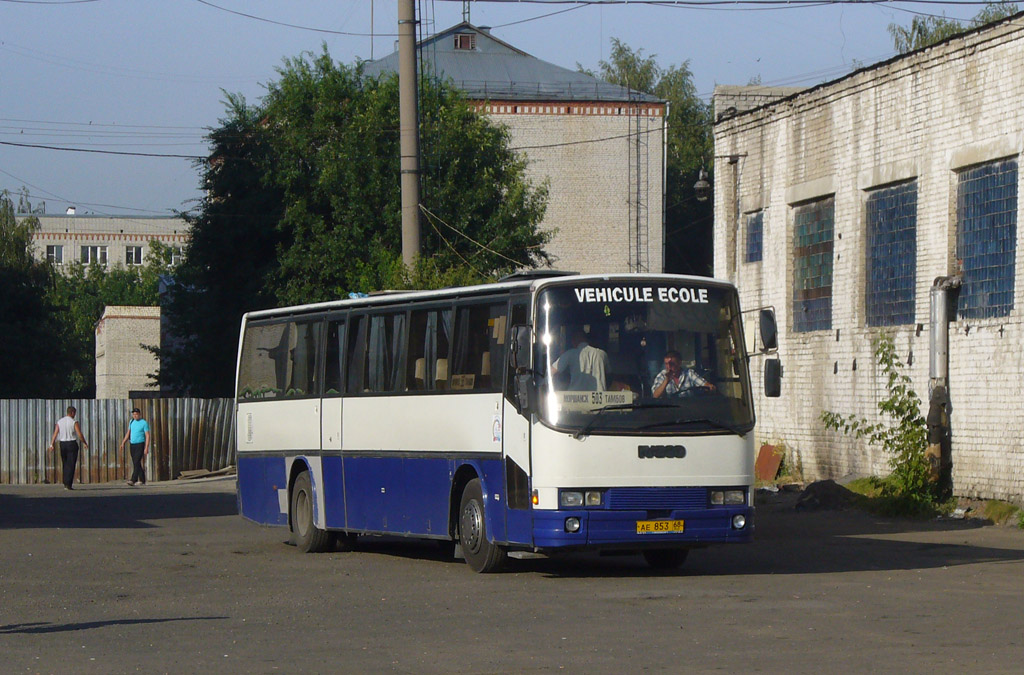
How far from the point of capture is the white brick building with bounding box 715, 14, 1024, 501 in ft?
67.5

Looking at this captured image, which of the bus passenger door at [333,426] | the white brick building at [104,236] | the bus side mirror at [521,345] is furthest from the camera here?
the white brick building at [104,236]

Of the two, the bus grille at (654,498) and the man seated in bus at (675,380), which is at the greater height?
the man seated in bus at (675,380)

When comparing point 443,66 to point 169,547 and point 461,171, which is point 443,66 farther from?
point 169,547

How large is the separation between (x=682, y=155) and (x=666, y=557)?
58.8 meters

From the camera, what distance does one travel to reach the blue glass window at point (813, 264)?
2545cm

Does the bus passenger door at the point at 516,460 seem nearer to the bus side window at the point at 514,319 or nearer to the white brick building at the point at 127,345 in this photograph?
the bus side window at the point at 514,319

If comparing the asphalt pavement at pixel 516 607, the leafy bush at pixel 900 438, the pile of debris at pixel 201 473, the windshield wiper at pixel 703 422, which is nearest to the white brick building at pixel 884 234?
the leafy bush at pixel 900 438

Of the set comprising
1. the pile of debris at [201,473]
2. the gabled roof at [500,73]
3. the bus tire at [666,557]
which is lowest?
the pile of debris at [201,473]

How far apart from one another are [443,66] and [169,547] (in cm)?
4629

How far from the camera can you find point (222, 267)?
51188mm

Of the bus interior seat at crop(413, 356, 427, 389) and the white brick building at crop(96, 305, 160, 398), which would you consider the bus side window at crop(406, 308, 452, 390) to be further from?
the white brick building at crop(96, 305, 160, 398)

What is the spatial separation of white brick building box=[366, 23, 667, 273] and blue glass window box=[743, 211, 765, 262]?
103 feet

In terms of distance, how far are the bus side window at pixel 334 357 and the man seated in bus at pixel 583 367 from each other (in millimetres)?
4428

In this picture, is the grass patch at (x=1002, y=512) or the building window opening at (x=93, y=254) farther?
the building window opening at (x=93, y=254)
